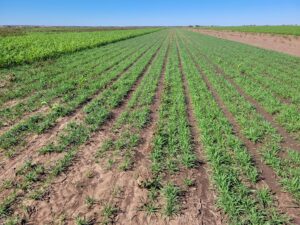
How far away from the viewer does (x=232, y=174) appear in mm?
4855

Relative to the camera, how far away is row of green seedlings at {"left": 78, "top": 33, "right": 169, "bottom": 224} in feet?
13.5

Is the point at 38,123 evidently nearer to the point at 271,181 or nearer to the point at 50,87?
the point at 50,87

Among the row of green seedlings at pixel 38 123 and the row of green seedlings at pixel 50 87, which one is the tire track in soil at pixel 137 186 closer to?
the row of green seedlings at pixel 38 123

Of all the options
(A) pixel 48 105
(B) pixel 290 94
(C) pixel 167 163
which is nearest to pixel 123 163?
(C) pixel 167 163

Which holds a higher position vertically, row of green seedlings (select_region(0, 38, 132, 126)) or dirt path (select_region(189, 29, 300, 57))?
row of green seedlings (select_region(0, 38, 132, 126))

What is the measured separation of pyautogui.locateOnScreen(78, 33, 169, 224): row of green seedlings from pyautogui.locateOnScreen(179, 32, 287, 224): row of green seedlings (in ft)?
5.32

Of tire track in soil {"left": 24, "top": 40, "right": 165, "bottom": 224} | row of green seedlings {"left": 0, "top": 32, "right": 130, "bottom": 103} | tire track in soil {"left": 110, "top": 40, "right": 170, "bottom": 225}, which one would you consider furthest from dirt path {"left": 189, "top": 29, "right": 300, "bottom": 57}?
tire track in soil {"left": 24, "top": 40, "right": 165, "bottom": 224}

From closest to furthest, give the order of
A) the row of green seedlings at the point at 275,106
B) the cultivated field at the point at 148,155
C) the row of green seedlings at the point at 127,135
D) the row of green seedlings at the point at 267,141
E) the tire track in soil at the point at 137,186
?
1. the tire track in soil at the point at 137,186
2. the cultivated field at the point at 148,155
3. the row of green seedlings at the point at 127,135
4. the row of green seedlings at the point at 267,141
5. the row of green seedlings at the point at 275,106

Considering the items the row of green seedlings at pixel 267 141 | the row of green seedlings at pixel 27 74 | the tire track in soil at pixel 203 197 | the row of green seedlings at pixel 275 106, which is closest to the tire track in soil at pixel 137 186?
the tire track in soil at pixel 203 197

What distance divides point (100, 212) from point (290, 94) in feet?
30.0

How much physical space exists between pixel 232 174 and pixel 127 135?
276 centimetres

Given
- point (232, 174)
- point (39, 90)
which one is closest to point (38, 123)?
point (39, 90)

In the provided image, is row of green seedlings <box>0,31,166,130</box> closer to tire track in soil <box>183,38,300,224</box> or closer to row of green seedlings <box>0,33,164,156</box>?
row of green seedlings <box>0,33,164,156</box>

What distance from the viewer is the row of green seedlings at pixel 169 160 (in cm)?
412
